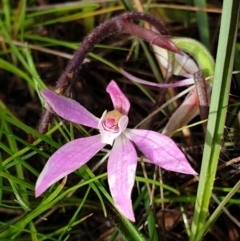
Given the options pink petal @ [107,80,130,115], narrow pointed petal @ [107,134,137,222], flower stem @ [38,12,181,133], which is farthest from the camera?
flower stem @ [38,12,181,133]

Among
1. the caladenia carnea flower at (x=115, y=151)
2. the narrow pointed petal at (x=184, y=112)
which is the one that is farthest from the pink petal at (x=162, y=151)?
the narrow pointed petal at (x=184, y=112)

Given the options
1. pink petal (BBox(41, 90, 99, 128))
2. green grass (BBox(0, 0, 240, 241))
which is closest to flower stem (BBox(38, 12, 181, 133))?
green grass (BBox(0, 0, 240, 241))

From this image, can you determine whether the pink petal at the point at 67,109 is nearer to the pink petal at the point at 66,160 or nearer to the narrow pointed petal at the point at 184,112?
the pink petal at the point at 66,160

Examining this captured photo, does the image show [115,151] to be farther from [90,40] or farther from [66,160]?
[90,40]

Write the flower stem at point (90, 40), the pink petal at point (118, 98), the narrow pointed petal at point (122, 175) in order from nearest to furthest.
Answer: the narrow pointed petal at point (122, 175) → the pink petal at point (118, 98) → the flower stem at point (90, 40)

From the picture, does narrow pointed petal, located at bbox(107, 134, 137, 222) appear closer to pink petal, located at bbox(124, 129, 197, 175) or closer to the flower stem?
pink petal, located at bbox(124, 129, 197, 175)

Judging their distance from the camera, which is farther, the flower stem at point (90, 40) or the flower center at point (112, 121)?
the flower stem at point (90, 40)

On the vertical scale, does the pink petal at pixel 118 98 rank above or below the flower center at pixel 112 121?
above

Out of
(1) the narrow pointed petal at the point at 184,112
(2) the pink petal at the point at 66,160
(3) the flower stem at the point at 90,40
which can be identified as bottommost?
(1) the narrow pointed petal at the point at 184,112
